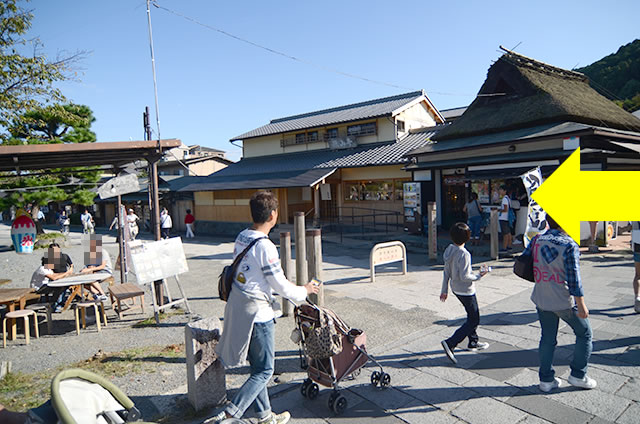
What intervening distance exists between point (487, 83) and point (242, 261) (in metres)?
15.5

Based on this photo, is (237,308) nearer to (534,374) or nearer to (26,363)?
(534,374)

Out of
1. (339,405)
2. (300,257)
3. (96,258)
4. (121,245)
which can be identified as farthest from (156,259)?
(339,405)

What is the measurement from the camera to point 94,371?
432 cm

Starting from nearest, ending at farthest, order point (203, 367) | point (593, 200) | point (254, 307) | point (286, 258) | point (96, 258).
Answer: point (254, 307), point (593, 200), point (203, 367), point (286, 258), point (96, 258)

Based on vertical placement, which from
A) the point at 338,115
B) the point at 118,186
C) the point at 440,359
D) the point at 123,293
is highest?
the point at 338,115

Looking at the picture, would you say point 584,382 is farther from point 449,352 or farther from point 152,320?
point 152,320

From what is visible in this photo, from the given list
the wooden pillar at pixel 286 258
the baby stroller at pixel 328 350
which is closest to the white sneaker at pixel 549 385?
the baby stroller at pixel 328 350

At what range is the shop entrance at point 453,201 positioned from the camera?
1448cm

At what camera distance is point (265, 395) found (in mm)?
3096

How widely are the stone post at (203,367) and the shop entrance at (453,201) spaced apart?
12.5m

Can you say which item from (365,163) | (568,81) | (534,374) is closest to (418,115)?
(365,163)

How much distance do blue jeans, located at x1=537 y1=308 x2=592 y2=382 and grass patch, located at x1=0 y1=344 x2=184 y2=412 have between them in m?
4.07

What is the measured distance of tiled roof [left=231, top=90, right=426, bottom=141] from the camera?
69.0 feet

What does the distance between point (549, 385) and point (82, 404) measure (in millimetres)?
3751
